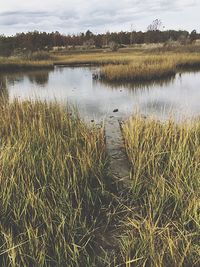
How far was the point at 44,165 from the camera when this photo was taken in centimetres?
383

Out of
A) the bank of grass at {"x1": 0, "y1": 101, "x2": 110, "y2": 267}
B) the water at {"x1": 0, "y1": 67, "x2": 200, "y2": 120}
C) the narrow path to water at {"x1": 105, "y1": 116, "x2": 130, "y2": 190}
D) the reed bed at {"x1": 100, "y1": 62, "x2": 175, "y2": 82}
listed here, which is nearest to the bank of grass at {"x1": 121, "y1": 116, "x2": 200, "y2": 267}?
the narrow path to water at {"x1": 105, "y1": 116, "x2": 130, "y2": 190}

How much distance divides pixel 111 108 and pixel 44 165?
5.66 m

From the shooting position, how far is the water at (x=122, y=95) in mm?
8578

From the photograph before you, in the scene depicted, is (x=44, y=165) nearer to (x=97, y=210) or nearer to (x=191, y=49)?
(x=97, y=210)

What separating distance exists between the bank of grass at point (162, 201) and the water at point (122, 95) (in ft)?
8.59

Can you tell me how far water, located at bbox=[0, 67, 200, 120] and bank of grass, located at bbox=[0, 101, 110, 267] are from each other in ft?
11.2

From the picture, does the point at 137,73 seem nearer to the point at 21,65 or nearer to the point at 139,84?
the point at 139,84

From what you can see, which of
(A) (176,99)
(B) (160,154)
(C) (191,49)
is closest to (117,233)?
(B) (160,154)

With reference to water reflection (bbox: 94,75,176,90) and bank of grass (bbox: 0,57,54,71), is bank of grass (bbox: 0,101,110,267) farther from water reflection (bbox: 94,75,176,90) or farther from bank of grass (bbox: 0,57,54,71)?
bank of grass (bbox: 0,57,54,71)

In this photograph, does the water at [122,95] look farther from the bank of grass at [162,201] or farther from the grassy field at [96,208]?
the grassy field at [96,208]

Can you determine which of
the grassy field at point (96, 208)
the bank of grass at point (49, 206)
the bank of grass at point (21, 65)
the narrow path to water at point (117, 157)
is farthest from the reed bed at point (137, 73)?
the bank of grass at point (49, 206)

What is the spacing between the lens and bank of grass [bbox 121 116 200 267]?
272cm

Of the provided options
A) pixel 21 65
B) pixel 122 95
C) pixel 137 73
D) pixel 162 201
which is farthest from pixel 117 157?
pixel 21 65

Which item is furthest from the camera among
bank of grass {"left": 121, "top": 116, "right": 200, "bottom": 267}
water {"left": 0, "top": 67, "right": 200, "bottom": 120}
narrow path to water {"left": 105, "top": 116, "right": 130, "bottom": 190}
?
water {"left": 0, "top": 67, "right": 200, "bottom": 120}
